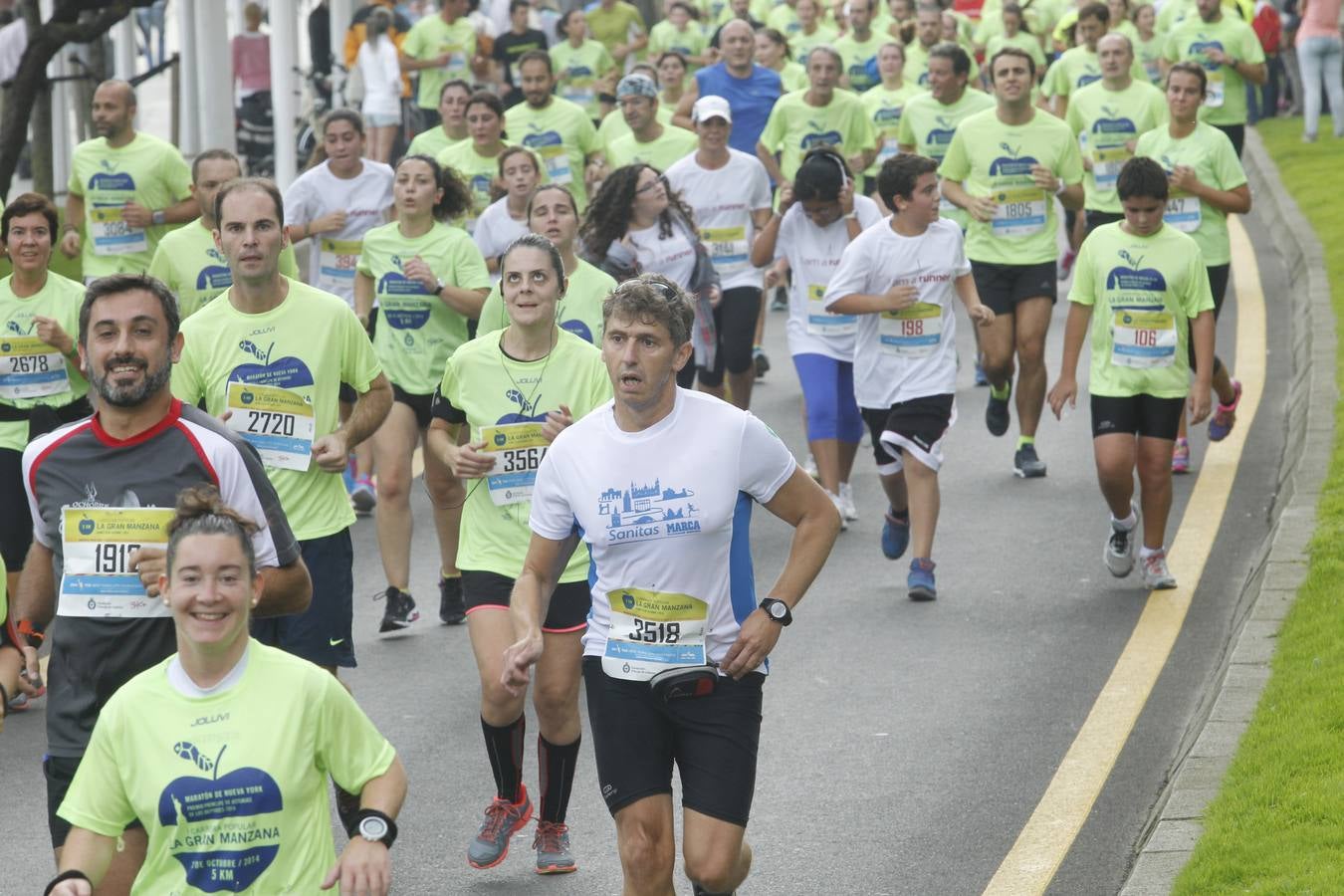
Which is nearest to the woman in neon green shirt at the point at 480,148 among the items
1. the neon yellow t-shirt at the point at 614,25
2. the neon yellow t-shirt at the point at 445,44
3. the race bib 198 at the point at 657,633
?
the neon yellow t-shirt at the point at 445,44

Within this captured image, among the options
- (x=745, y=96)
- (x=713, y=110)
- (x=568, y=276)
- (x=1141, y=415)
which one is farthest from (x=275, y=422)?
(x=745, y=96)

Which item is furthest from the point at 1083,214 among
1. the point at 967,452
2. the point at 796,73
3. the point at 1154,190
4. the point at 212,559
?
the point at 212,559

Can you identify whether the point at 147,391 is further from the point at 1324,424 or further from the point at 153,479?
the point at 1324,424

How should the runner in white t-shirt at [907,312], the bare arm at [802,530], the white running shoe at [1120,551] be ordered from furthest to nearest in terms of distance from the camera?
the runner in white t-shirt at [907,312] < the white running shoe at [1120,551] < the bare arm at [802,530]

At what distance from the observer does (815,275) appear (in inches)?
463

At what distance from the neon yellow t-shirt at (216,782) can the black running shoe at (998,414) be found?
8522 millimetres

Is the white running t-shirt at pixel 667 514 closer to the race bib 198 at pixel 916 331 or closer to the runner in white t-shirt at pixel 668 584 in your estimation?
the runner in white t-shirt at pixel 668 584

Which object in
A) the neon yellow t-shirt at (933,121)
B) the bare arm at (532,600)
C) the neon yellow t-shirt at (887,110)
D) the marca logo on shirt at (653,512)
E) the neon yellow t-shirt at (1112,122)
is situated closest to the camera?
the bare arm at (532,600)

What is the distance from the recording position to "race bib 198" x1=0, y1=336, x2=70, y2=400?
9133mm

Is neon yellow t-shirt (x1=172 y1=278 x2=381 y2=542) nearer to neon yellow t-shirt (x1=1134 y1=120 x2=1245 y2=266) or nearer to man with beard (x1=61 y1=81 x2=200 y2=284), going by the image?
man with beard (x1=61 y1=81 x2=200 y2=284)

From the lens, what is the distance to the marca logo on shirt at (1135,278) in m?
10.0

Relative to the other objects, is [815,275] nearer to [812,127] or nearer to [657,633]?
[812,127]

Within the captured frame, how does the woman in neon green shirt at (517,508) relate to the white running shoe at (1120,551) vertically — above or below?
above

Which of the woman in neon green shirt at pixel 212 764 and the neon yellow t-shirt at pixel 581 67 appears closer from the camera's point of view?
the woman in neon green shirt at pixel 212 764
